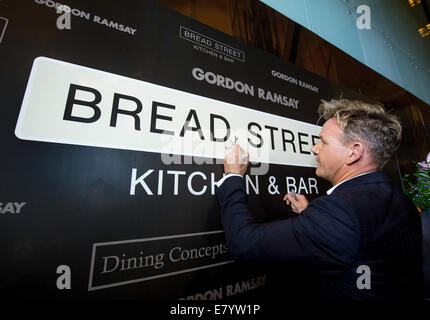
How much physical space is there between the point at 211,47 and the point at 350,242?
3.81ft

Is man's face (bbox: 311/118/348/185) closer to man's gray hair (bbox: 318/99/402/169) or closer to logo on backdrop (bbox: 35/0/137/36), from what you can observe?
man's gray hair (bbox: 318/99/402/169)

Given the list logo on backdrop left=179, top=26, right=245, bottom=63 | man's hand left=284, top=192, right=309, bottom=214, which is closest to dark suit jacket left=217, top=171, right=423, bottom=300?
man's hand left=284, top=192, right=309, bottom=214

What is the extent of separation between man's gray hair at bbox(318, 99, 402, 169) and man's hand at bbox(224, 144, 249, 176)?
0.47 m

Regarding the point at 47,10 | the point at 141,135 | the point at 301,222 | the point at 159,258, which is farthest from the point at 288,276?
the point at 47,10

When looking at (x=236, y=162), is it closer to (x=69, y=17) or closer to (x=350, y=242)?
(x=350, y=242)

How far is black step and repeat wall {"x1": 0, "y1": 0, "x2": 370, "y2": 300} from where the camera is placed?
56 centimetres

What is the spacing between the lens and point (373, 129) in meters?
0.82

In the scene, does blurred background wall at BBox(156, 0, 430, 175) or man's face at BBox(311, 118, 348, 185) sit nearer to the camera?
man's face at BBox(311, 118, 348, 185)

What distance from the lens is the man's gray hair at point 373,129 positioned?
2.63 feet

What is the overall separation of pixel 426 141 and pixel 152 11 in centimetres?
394

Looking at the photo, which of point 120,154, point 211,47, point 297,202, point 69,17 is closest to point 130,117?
point 120,154

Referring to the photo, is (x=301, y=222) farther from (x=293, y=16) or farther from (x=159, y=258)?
(x=293, y=16)

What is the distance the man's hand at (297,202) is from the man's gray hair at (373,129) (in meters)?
0.41

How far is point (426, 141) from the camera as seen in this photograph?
8.89 feet
